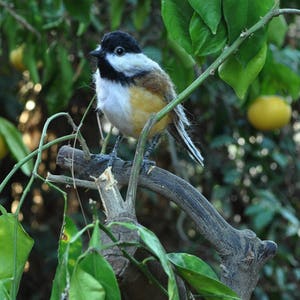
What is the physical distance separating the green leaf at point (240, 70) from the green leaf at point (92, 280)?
1.08 ft

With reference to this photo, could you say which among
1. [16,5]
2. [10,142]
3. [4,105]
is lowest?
[4,105]

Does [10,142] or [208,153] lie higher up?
[10,142]

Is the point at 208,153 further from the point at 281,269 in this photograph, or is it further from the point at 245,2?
the point at 245,2

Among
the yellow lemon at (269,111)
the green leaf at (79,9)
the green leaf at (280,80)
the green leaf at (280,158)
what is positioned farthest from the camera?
the green leaf at (280,158)

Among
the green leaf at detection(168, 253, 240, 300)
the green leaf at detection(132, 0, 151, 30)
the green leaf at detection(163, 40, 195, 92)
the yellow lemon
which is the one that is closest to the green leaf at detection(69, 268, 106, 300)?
the green leaf at detection(168, 253, 240, 300)

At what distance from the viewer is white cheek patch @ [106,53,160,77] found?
107 centimetres

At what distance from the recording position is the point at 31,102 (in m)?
2.23

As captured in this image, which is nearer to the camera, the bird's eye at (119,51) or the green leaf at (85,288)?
the green leaf at (85,288)

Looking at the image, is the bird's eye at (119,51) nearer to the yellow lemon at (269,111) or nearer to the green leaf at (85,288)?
the green leaf at (85,288)

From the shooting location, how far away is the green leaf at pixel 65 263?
55cm

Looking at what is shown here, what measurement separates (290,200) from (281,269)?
0.21 metres

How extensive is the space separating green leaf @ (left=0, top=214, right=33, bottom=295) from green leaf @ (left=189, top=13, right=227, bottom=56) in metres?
0.26

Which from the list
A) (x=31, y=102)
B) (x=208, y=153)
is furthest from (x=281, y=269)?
(x=31, y=102)

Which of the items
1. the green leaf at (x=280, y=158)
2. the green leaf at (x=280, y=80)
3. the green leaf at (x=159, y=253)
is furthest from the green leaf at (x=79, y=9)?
the green leaf at (x=159, y=253)
